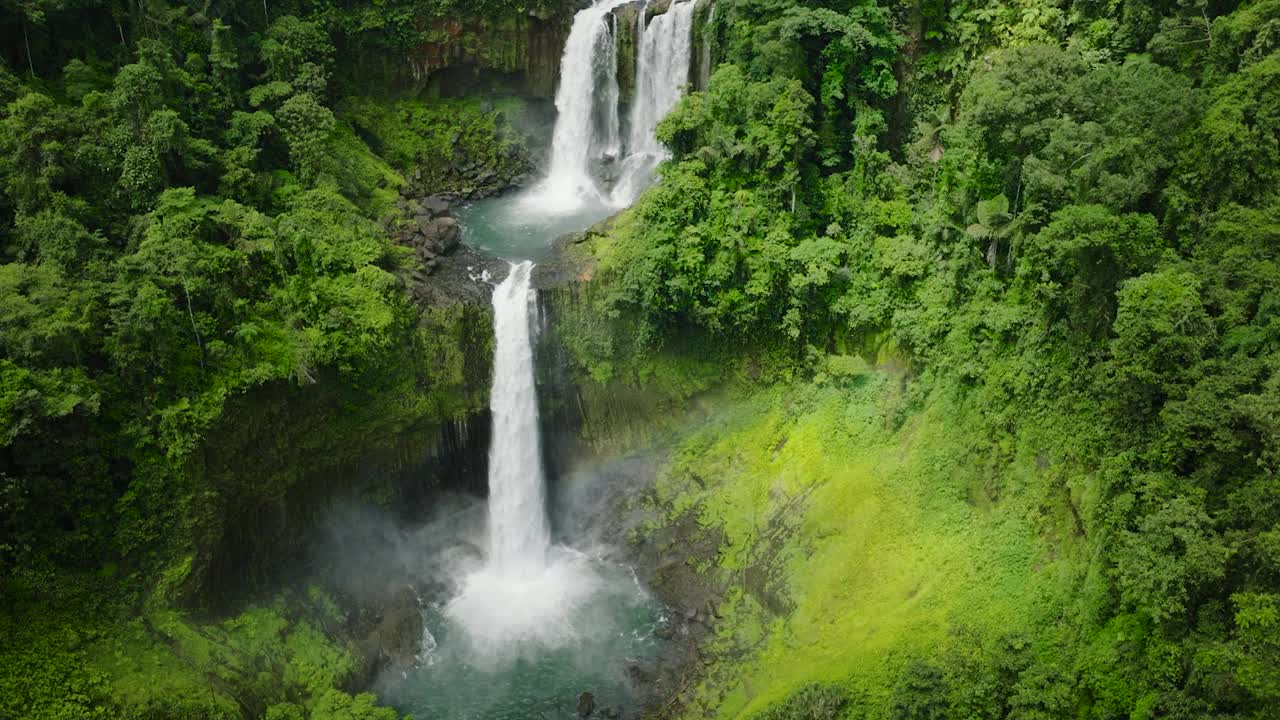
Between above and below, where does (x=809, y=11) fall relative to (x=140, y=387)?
above

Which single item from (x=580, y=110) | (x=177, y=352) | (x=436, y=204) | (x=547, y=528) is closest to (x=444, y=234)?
(x=436, y=204)

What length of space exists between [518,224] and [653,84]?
21.4ft

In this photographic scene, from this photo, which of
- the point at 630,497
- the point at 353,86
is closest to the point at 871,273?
the point at 630,497

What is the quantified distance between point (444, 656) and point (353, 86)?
20817 millimetres

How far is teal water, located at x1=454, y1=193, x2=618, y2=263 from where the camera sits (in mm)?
30078

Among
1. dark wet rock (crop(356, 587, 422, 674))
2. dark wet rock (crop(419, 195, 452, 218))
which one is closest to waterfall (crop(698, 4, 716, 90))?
dark wet rock (crop(419, 195, 452, 218))

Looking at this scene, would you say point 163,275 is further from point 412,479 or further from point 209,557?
point 412,479

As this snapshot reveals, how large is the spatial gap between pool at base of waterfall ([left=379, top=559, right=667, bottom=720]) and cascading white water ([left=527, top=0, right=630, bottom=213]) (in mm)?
14749

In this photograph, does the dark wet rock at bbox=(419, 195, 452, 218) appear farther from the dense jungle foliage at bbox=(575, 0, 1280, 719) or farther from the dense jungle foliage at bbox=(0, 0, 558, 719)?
the dense jungle foliage at bbox=(575, 0, 1280, 719)

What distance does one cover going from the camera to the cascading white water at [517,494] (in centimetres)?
2539

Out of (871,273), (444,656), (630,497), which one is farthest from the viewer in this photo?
→ (630,497)

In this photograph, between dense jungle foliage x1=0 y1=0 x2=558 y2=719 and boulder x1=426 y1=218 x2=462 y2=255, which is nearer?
dense jungle foliage x1=0 y1=0 x2=558 y2=719

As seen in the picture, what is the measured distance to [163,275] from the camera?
21.8m

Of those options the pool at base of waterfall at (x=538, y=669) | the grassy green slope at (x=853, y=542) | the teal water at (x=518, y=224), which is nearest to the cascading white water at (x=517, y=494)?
the pool at base of waterfall at (x=538, y=669)
